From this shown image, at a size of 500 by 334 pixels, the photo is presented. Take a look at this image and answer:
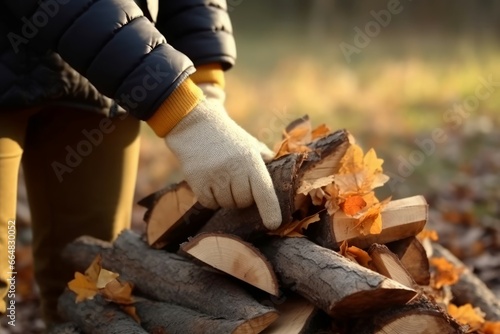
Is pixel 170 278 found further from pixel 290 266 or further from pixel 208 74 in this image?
pixel 208 74

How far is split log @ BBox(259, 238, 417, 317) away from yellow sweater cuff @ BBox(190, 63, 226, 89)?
757mm

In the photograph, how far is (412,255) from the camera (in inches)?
99.4

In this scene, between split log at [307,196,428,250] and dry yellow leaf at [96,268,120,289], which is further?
dry yellow leaf at [96,268,120,289]

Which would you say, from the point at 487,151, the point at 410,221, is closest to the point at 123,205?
the point at 410,221

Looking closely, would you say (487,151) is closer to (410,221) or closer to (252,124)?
(252,124)

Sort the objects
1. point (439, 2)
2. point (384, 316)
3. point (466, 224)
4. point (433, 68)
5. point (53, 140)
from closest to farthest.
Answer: point (384, 316)
point (53, 140)
point (466, 224)
point (433, 68)
point (439, 2)

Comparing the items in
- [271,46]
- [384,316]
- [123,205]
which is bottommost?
[271,46]

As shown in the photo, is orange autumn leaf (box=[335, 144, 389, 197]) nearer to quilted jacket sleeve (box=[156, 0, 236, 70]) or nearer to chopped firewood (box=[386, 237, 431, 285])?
chopped firewood (box=[386, 237, 431, 285])

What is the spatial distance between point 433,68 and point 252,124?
2.86m

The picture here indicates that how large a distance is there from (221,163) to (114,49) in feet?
1.52

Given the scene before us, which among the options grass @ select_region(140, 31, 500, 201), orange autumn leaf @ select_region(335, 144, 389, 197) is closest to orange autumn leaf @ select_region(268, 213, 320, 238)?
orange autumn leaf @ select_region(335, 144, 389, 197)

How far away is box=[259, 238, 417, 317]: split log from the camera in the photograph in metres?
2.02

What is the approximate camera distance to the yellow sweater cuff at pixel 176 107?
2.27 m

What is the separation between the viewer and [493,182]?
237 inches
